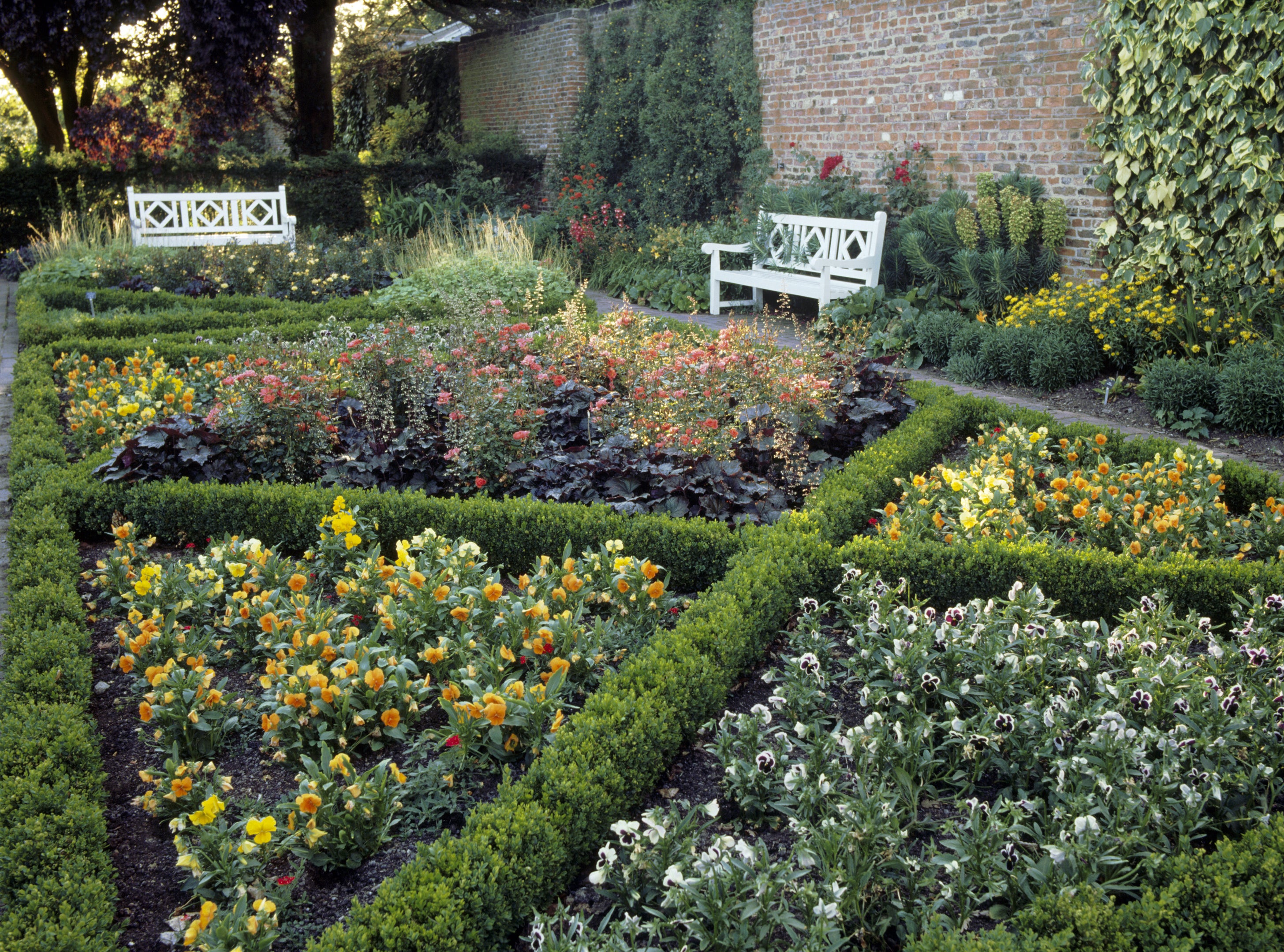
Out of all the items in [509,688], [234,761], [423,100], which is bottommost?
[234,761]

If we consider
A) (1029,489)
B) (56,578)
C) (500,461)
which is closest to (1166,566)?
(1029,489)

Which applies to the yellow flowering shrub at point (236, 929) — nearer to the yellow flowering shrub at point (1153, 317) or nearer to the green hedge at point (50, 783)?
the green hedge at point (50, 783)

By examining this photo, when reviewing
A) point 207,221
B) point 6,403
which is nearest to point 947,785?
point 6,403

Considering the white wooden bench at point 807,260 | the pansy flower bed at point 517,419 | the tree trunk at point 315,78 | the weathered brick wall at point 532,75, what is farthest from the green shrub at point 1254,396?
the tree trunk at point 315,78

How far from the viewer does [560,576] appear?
329 cm

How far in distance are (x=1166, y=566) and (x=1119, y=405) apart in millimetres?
3113

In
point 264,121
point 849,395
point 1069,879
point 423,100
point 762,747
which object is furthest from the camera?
point 264,121

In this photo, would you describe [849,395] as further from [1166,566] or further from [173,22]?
[173,22]

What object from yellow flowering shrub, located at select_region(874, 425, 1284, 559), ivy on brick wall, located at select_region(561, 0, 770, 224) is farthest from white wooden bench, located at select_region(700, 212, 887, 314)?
yellow flowering shrub, located at select_region(874, 425, 1284, 559)

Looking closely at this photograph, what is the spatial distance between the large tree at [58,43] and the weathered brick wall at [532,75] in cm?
528

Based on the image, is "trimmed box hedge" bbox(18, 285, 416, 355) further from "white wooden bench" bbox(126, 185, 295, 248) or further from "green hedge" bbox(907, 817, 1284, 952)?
"green hedge" bbox(907, 817, 1284, 952)

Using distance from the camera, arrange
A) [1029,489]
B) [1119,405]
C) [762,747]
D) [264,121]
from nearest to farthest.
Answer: [762,747], [1029,489], [1119,405], [264,121]

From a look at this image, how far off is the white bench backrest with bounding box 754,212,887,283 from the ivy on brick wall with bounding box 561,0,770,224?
1.24 metres

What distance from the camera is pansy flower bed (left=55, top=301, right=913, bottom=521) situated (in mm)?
4227
